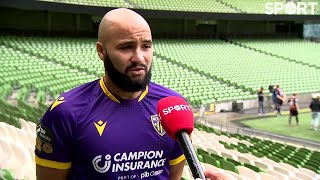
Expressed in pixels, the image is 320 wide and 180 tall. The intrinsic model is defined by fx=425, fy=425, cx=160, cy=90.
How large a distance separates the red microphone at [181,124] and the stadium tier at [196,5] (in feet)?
64.6

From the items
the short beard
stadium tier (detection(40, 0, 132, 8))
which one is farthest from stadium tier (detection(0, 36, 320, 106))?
the short beard

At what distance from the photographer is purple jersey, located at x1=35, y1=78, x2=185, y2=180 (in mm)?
1760

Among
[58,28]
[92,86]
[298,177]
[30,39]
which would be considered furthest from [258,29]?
[92,86]

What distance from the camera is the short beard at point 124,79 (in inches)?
70.7

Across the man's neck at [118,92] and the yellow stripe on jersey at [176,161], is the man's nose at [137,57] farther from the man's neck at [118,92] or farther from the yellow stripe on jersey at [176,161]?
the yellow stripe on jersey at [176,161]

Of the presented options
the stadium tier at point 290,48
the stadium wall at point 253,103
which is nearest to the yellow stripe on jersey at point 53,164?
the stadium wall at point 253,103

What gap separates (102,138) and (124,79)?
26 cm

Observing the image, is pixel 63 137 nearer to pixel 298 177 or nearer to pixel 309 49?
pixel 298 177

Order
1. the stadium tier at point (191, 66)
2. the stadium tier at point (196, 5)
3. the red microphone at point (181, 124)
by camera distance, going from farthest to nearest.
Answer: the stadium tier at point (196, 5)
the stadium tier at point (191, 66)
the red microphone at point (181, 124)

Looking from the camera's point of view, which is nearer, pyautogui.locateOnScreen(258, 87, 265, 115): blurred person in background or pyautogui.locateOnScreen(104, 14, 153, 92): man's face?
pyautogui.locateOnScreen(104, 14, 153, 92): man's face

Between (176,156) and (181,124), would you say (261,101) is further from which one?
(181,124)

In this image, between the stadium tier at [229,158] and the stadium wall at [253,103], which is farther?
the stadium wall at [253,103]

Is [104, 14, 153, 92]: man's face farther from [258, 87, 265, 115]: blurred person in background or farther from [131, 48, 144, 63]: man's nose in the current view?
[258, 87, 265, 115]: blurred person in background

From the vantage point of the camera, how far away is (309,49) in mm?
28953
